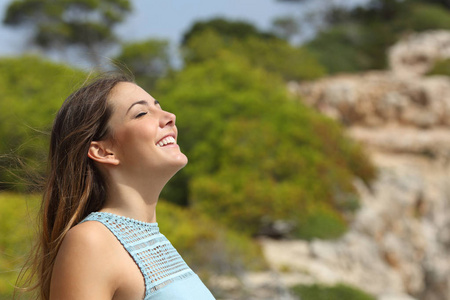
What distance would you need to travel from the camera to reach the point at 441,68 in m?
21.3

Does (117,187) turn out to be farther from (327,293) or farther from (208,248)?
(327,293)

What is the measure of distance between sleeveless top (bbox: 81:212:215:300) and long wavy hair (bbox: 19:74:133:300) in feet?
0.23

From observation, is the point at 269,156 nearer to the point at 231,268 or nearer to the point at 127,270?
the point at 231,268

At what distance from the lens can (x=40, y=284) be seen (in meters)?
1.40

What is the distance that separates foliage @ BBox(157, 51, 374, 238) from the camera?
30.8 ft

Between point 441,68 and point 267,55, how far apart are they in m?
5.99

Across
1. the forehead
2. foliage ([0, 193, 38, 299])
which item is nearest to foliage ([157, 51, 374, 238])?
foliage ([0, 193, 38, 299])

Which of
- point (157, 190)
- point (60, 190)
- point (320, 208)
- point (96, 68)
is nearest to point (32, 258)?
point (60, 190)

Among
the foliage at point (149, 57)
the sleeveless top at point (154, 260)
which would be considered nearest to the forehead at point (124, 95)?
the sleeveless top at point (154, 260)

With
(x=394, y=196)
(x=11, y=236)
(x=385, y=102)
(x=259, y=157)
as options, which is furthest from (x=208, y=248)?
(x=385, y=102)

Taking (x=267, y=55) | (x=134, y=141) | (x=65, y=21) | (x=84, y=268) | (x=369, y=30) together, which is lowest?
(x=65, y=21)

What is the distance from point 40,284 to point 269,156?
30.0 feet

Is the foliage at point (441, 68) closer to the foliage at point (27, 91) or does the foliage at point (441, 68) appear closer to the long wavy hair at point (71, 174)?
the foliage at point (27, 91)

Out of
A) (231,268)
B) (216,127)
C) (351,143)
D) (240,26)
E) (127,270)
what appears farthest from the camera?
(240,26)
